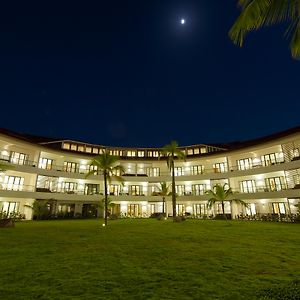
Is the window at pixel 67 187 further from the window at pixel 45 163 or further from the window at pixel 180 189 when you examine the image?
the window at pixel 180 189

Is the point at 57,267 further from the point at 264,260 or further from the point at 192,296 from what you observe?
the point at 264,260

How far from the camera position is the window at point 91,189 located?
1536 inches

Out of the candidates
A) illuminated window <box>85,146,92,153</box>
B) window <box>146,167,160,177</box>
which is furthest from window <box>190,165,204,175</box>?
illuminated window <box>85,146,92,153</box>

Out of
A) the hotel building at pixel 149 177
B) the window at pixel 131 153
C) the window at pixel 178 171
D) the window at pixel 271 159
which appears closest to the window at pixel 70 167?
the hotel building at pixel 149 177

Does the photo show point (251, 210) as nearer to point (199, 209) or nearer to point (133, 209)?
point (199, 209)

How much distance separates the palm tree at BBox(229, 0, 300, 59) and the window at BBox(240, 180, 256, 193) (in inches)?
1182

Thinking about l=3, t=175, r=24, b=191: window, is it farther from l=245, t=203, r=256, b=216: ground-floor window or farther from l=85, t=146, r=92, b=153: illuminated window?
l=245, t=203, r=256, b=216: ground-floor window

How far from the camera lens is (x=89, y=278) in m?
6.02

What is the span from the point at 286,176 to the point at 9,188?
3587 centimetres

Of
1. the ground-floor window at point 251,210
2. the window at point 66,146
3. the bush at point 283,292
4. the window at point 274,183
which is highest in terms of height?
the window at point 66,146

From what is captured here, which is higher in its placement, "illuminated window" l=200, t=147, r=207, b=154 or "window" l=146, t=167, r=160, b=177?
"illuminated window" l=200, t=147, r=207, b=154

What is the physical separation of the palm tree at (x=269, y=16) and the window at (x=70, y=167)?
35944mm

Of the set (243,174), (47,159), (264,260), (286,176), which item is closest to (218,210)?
(243,174)

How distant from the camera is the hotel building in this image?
29.6 meters
